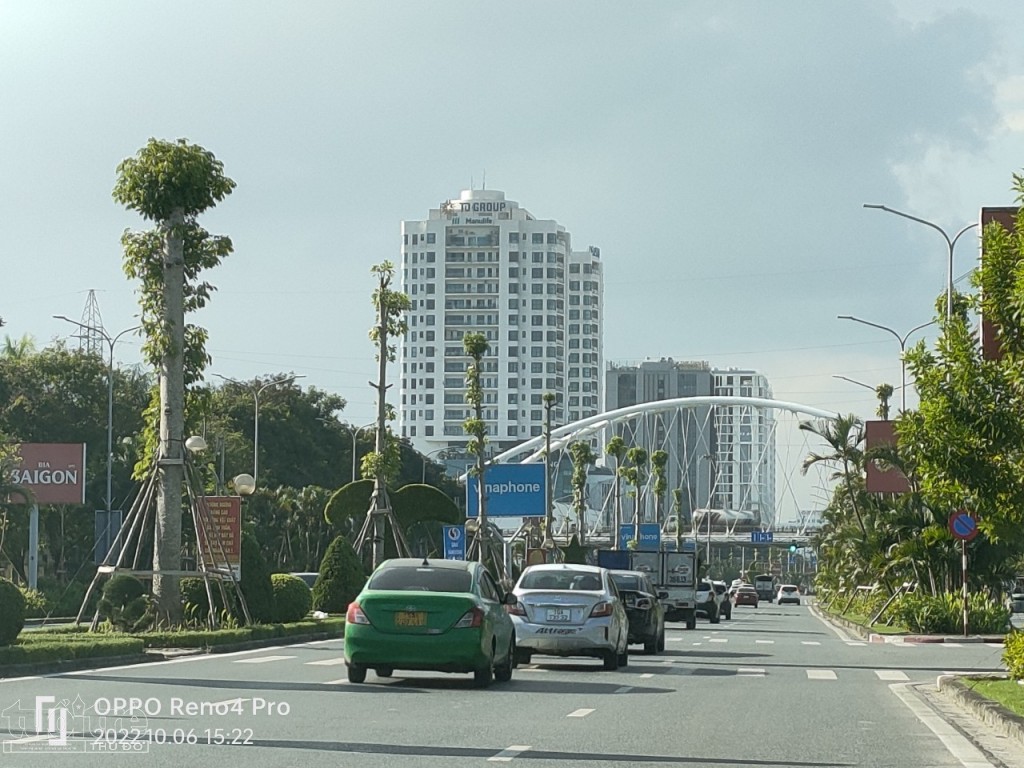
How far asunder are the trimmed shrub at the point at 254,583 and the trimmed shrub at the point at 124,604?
2.98 m

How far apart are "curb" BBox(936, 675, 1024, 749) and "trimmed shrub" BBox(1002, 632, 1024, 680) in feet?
1.60

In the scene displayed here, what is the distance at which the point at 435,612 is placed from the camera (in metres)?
20.5

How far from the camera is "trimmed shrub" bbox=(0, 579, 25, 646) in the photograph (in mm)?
Answer: 24359

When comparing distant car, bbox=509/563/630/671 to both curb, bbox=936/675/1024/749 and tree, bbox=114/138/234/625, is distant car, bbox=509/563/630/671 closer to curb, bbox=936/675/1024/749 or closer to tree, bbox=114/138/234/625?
curb, bbox=936/675/1024/749

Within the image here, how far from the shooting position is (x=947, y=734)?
1634 centimetres

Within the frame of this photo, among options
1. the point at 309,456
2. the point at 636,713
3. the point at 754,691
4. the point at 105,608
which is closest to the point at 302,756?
the point at 636,713

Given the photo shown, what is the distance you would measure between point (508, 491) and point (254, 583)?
30.9 m

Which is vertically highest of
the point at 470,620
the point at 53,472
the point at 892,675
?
the point at 53,472

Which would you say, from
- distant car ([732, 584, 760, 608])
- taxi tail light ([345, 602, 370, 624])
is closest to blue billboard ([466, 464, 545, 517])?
distant car ([732, 584, 760, 608])

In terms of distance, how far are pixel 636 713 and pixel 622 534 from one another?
4568 inches

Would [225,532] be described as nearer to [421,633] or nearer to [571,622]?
[571,622]

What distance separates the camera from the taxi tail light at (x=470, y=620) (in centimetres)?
2048

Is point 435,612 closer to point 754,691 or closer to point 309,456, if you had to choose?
point 754,691

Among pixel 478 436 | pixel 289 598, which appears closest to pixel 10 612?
pixel 289 598
